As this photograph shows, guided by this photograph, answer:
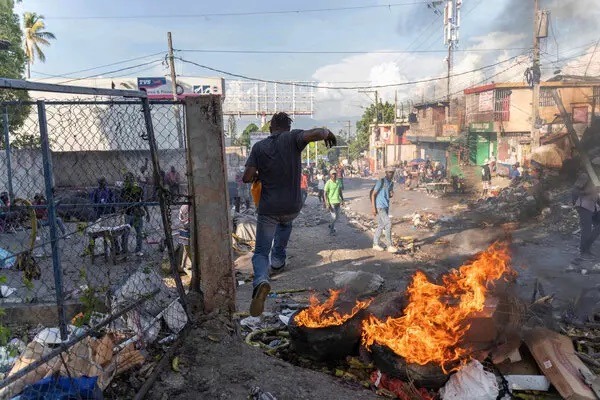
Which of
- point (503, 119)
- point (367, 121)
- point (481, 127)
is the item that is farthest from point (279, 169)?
point (367, 121)

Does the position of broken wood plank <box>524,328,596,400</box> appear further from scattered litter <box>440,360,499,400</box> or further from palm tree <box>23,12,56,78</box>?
palm tree <box>23,12,56,78</box>

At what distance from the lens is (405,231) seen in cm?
1360

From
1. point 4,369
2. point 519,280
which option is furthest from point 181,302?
point 519,280

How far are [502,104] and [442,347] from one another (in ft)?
95.7

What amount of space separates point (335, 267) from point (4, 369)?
622 centimetres

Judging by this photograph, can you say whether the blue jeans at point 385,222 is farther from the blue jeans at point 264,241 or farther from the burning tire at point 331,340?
the burning tire at point 331,340

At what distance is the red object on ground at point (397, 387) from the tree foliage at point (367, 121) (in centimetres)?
5136

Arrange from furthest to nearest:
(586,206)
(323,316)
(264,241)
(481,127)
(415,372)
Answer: (481,127), (586,206), (264,241), (323,316), (415,372)

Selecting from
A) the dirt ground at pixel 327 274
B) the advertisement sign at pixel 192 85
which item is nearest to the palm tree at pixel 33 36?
the advertisement sign at pixel 192 85

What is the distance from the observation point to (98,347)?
326 centimetres

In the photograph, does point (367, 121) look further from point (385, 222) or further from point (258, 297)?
point (258, 297)

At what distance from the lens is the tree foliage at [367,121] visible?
56.2m

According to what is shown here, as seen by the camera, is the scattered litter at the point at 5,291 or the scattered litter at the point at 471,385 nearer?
the scattered litter at the point at 471,385

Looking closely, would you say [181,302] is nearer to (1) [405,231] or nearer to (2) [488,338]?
(2) [488,338]
